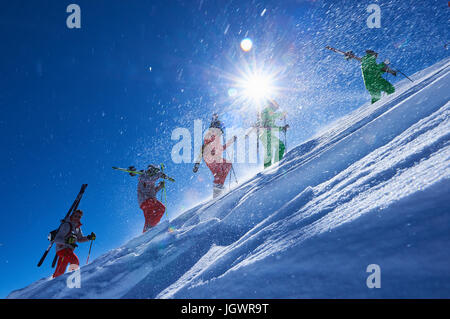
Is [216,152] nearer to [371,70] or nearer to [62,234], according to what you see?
[62,234]

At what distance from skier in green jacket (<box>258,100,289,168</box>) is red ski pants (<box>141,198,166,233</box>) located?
→ 598 centimetres

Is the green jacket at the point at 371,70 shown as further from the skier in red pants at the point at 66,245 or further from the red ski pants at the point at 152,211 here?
the skier in red pants at the point at 66,245

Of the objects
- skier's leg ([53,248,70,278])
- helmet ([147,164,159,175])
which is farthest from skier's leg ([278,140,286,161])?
skier's leg ([53,248,70,278])

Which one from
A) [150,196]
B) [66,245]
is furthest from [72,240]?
[150,196]

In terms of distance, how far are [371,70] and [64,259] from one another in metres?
15.1

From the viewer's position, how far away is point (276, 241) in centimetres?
227

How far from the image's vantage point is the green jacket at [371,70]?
11.7m

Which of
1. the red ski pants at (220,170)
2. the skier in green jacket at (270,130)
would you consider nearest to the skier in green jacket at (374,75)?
the skier in green jacket at (270,130)

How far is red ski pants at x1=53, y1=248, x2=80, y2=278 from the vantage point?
6346mm

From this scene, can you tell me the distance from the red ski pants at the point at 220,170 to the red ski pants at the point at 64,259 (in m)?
6.00

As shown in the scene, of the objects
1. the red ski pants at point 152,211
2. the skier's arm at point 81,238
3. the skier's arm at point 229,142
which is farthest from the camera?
the skier's arm at point 229,142

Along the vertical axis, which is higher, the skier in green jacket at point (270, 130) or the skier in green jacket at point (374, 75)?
the skier in green jacket at point (374, 75)
